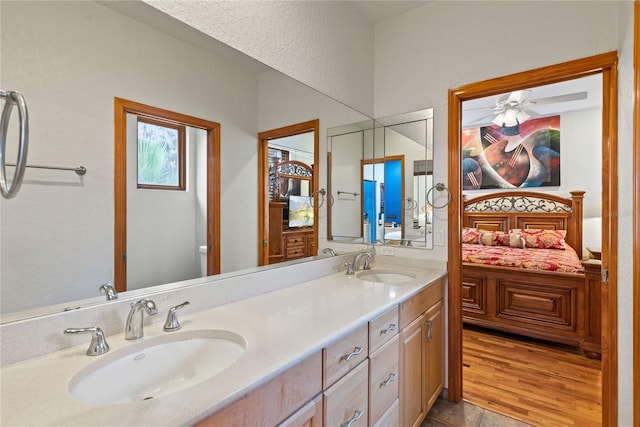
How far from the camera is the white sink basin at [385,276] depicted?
6.94 ft

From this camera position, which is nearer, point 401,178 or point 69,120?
point 69,120

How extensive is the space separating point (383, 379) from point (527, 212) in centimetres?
452

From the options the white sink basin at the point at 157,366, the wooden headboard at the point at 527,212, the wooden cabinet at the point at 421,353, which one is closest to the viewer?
the white sink basin at the point at 157,366

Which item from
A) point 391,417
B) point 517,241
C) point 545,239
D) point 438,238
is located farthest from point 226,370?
point 545,239

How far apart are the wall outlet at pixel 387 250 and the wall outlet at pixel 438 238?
1.09ft

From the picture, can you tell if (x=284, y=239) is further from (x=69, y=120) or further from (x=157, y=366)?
(x=69, y=120)

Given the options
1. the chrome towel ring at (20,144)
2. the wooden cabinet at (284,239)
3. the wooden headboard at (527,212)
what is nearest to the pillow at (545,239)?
the wooden headboard at (527,212)

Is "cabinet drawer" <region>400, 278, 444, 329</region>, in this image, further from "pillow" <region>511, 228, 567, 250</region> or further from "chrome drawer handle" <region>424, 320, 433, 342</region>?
"pillow" <region>511, 228, 567, 250</region>

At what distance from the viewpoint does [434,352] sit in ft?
6.36

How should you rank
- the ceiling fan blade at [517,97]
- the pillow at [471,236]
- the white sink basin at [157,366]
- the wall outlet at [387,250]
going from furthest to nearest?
the pillow at [471,236] → the ceiling fan blade at [517,97] → the wall outlet at [387,250] → the white sink basin at [157,366]

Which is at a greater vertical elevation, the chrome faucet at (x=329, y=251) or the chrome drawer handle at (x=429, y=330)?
the chrome faucet at (x=329, y=251)

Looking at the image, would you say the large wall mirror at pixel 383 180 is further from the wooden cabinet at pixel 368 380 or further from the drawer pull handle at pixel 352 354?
the drawer pull handle at pixel 352 354

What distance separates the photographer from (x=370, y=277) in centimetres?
217

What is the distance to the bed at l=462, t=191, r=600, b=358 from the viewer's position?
2.79m
